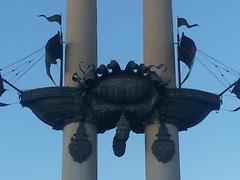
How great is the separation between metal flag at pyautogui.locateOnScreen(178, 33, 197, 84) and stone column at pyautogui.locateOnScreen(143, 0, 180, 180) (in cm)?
46

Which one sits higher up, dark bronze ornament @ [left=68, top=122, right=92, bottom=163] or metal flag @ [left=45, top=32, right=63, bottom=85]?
metal flag @ [left=45, top=32, right=63, bottom=85]

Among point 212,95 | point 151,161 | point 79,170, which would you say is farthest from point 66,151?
point 212,95

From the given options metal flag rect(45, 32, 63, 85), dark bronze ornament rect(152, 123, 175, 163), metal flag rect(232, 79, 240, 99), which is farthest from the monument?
metal flag rect(232, 79, 240, 99)

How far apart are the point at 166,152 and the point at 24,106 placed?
4799mm

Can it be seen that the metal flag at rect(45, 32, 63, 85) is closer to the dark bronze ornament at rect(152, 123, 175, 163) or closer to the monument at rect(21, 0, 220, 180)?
the monument at rect(21, 0, 220, 180)

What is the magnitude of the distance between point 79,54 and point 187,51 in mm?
3643

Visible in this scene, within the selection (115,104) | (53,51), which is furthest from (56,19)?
(115,104)

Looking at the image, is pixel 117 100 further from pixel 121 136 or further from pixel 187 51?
pixel 187 51

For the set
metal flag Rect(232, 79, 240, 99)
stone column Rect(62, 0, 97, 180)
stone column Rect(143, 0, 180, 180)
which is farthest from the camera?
metal flag Rect(232, 79, 240, 99)

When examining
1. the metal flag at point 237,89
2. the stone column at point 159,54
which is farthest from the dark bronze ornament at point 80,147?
the metal flag at point 237,89

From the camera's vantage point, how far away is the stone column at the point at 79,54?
27656mm

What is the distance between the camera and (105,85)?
28.3 metres

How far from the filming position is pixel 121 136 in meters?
27.9

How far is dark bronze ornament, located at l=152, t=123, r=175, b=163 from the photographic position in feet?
91.7
